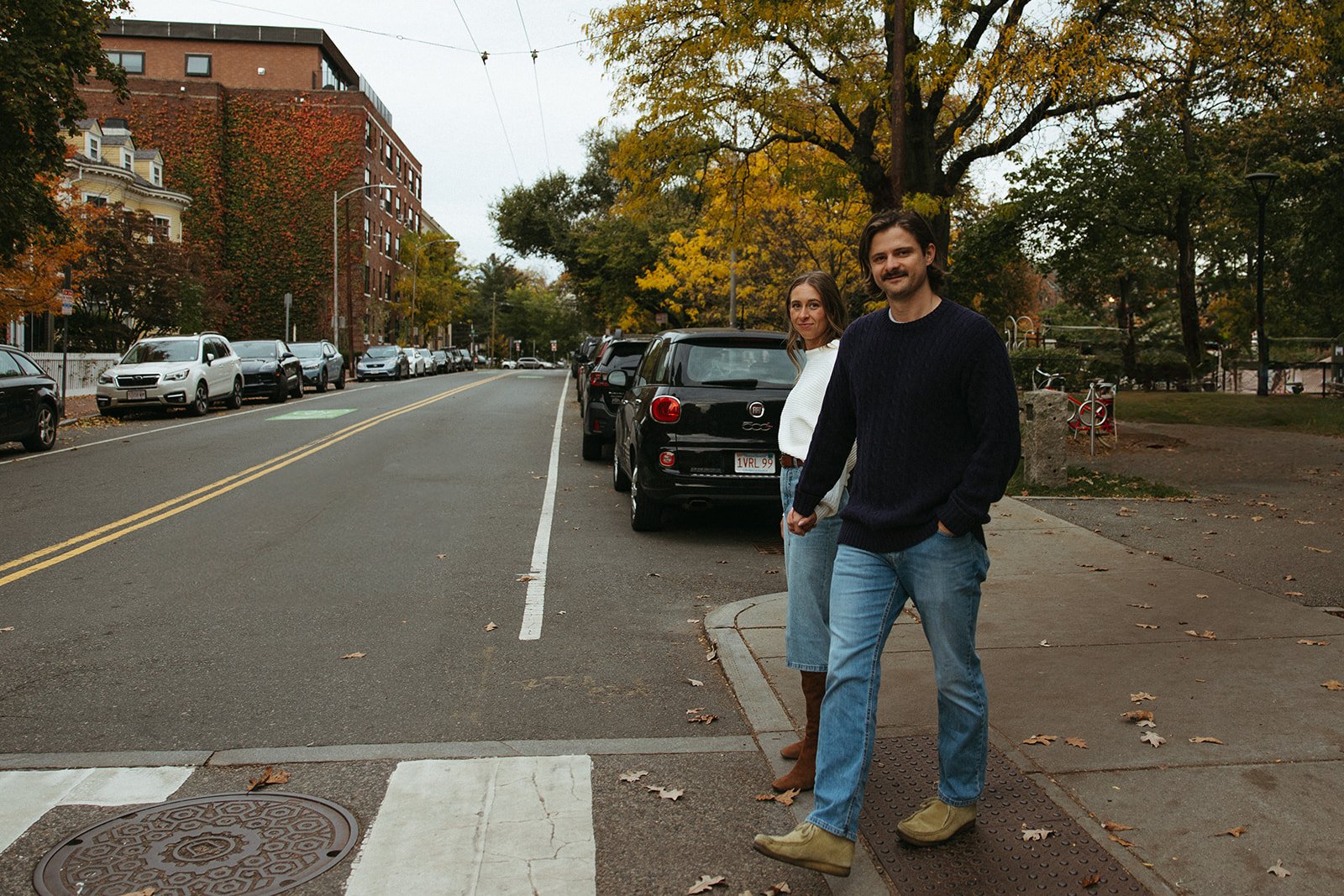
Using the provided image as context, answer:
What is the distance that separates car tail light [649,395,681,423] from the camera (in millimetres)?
9625

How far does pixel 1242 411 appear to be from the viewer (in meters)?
Result: 23.8

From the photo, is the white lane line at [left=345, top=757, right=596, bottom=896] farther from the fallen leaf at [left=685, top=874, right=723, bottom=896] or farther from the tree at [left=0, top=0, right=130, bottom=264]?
the tree at [left=0, top=0, right=130, bottom=264]

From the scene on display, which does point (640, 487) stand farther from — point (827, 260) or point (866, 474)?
point (827, 260)

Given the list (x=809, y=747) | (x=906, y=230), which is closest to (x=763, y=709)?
(x=809, y=747)

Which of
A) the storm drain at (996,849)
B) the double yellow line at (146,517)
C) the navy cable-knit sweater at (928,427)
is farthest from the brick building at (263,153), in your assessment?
the navy cable-knit sweater at (928,427)

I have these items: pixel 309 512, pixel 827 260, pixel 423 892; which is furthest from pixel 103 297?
pixel 423 892

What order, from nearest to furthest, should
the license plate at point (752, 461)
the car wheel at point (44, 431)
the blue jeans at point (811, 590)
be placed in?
the blue jeans at point (811, 590) → the license plate at point (752, 461) → the car wheel at point (44, 431)

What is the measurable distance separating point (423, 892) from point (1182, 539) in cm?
810

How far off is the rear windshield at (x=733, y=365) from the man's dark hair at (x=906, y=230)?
5940 mm

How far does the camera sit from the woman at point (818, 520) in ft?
13.8

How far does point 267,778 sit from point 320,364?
1256 inches

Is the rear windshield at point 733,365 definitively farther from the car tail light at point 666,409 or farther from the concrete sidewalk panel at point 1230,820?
the concrete sidewalk panel at point 1230,820

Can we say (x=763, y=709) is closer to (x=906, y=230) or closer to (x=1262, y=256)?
(x=906, y=230)

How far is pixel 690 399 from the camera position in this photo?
31.6 feet
